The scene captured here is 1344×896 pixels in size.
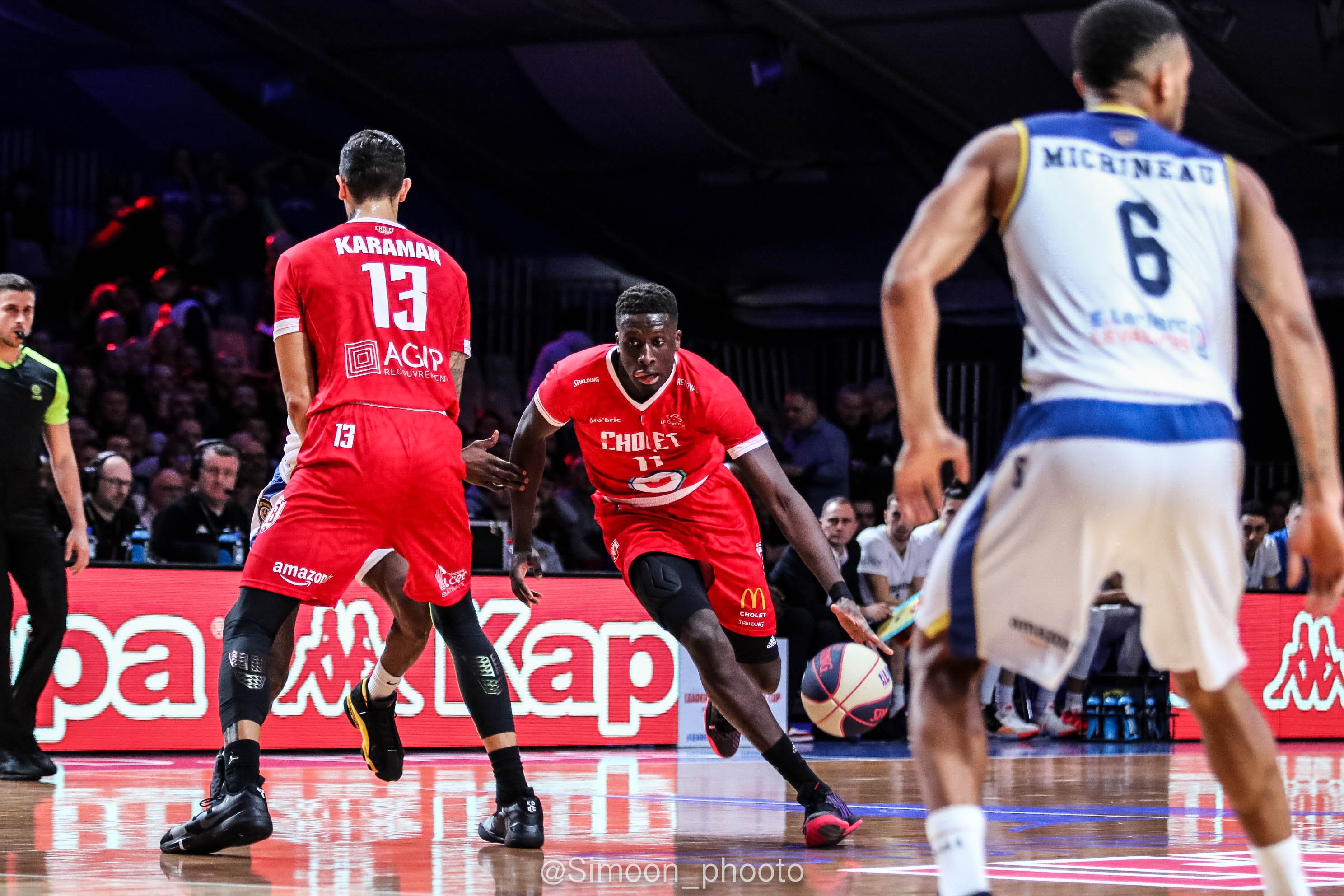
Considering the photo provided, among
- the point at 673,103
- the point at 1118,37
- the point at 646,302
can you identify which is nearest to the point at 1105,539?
the point at 1118,37

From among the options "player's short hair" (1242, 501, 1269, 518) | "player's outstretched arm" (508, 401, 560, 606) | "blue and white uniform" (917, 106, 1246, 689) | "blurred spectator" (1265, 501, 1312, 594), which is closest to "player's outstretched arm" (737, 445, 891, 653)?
"player's outstretched arm" (508, 401, 560, 606)

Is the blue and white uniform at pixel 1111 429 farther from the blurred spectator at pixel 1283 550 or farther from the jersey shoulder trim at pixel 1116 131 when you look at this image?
the blurred spectator at pixel 1283 550

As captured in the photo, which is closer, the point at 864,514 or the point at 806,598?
the point at 806,598

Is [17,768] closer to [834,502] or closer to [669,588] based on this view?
[669,588]

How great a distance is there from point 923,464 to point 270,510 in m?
2.90

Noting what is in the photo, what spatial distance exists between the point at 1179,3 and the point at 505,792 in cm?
1217

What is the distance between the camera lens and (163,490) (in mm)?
12281

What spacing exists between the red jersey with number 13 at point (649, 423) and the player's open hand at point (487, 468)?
1.30 feet

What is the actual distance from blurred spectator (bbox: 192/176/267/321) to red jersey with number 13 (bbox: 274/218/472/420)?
1257cm

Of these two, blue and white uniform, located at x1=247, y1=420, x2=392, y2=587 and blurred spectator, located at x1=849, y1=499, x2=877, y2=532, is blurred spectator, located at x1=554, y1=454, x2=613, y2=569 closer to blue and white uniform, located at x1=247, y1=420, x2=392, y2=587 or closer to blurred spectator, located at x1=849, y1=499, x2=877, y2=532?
blurred spectator, located at x1=849, y1=499, x2=877, y2=532

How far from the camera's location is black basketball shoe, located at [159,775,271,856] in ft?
16.8

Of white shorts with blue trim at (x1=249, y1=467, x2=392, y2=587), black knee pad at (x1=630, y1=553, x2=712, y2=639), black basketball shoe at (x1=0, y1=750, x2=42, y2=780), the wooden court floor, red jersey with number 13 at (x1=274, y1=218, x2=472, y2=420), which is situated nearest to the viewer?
the wooden court floor

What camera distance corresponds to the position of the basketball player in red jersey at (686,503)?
6266mm

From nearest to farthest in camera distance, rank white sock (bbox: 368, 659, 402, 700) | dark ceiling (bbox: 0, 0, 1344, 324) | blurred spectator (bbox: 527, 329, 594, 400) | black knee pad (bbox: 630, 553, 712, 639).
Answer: white sock (bbox: 368, 659, 402, 700)
black knee pad (bbox: 630, 553, 712, 639)
blurred spectator (bbox: 527, 329, 594, 400)
dark ceiling (bbox: 0, 0, 1344, 324)
